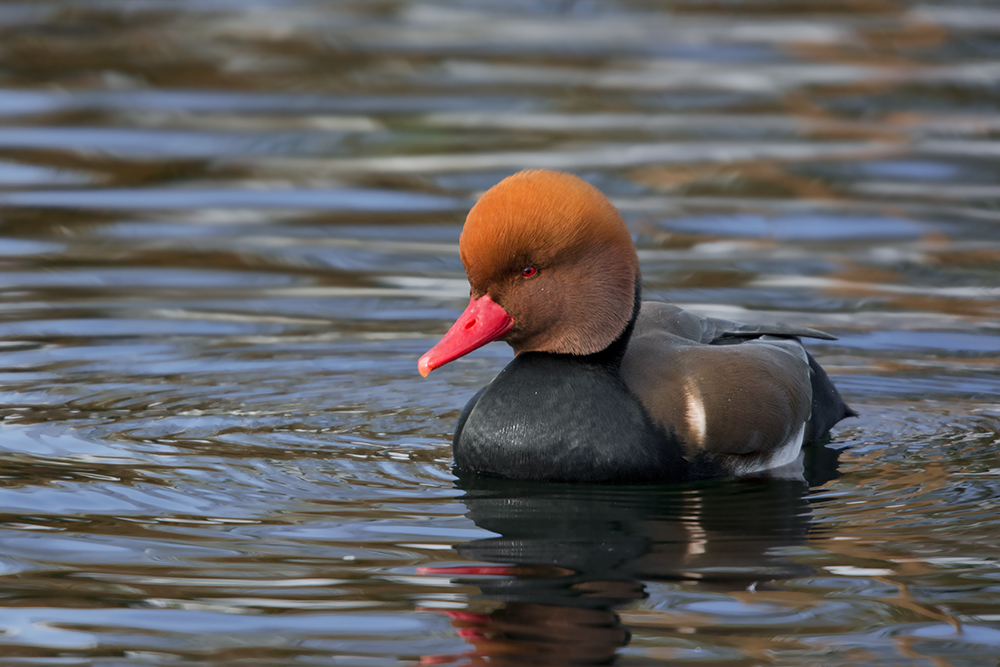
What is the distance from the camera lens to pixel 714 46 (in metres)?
14.4

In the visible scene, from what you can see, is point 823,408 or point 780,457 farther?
point 823,408

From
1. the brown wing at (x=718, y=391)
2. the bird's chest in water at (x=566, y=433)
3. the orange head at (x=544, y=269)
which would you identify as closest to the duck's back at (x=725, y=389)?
the brown wing at (x=718, y=391)

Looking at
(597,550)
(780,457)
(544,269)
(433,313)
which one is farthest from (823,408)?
(433,313)

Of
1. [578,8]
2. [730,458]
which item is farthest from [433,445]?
[578,8]

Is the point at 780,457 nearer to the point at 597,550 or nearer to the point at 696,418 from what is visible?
the point at 696,418

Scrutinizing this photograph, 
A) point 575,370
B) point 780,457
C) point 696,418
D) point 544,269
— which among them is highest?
point 544,269

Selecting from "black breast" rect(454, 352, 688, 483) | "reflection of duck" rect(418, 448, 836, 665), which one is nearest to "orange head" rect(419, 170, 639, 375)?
"black breast" rect(454, 352, 688, 483)

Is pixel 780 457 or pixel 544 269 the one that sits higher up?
pixel 544 269

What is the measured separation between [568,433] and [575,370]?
0.26m

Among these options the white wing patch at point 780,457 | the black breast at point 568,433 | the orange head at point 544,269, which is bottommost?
the white wing patch at point 780,457

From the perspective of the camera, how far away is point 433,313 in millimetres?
8266

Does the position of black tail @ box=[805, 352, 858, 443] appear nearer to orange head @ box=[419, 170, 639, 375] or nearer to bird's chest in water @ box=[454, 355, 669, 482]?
bird's chest in water @ box=[454, 355, 669, 482]

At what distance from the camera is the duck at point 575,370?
536 centimetres

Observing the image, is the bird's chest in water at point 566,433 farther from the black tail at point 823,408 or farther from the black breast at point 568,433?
the black tail at point 823,408
